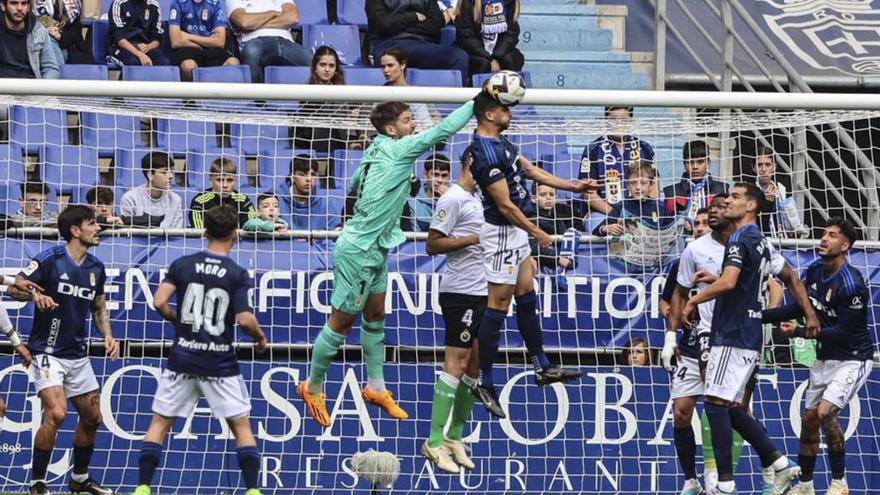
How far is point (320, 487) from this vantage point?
1438cm

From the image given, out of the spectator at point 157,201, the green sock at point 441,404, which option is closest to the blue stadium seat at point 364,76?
the spectator at point 157,201

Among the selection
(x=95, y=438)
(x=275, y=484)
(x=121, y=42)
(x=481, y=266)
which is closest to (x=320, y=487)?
(x=275, y=484)

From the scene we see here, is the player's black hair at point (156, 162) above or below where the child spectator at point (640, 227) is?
above

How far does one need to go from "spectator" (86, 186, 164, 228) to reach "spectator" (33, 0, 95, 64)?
10.0ft

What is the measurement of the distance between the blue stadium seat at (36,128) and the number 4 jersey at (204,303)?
3721mm

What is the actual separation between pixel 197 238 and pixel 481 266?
2952 mm

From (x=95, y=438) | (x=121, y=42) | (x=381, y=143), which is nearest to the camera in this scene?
(x=381, y=143)

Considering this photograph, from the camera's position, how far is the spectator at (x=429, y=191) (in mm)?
14594

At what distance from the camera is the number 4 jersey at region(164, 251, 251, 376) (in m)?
11.4

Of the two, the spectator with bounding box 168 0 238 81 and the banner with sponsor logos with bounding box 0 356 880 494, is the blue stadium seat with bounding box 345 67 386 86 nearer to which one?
the spectator with bounding box 168 0 238 81

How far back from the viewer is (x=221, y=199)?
562 inches

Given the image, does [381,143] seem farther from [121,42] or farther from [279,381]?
[121,42]

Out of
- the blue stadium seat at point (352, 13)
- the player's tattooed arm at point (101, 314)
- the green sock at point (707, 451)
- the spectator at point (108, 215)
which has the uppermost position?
the blue stadium seat at point (352, 13)

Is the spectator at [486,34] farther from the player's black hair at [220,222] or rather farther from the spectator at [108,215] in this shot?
the player's black hair at [220,222]
